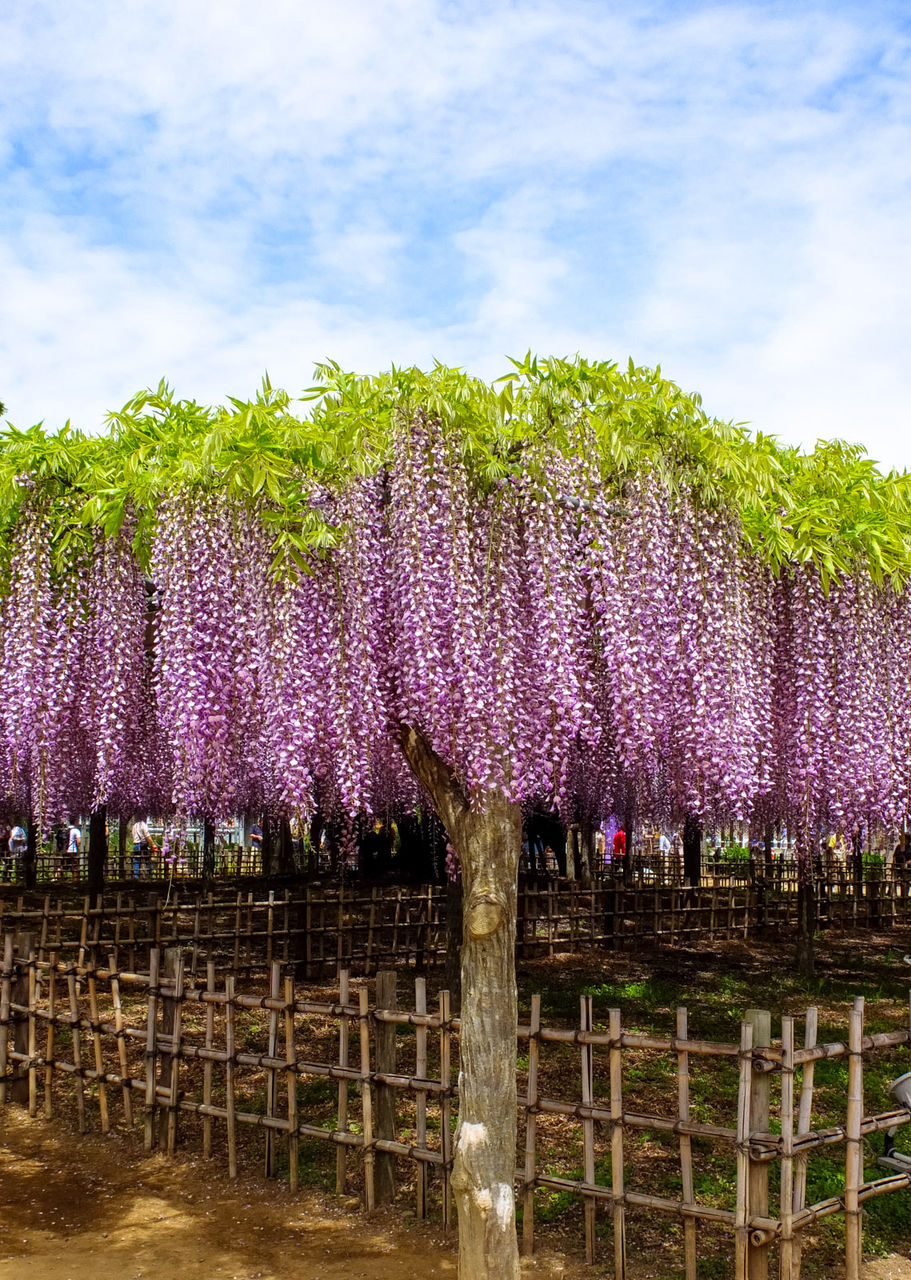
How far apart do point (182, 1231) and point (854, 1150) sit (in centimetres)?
322

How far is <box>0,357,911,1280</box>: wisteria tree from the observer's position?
4910mm

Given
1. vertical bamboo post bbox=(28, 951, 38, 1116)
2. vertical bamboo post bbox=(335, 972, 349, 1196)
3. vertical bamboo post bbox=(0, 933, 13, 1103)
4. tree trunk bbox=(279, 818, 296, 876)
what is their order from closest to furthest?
vertical bamboo post bbox=(335, 972, 349, 1196) → vertical bamboo post bbox=(28, 951, 38, 1116) → vertical bamboo post bbox=(0, 933, 13, 1103) → tree trunk bbox=(279, 818, 296, 876)

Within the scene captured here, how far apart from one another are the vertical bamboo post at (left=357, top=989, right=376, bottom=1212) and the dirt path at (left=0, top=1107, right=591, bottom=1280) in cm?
13

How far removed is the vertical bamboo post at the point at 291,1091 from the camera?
5.99 metres

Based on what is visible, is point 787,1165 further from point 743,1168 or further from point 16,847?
point 16,847

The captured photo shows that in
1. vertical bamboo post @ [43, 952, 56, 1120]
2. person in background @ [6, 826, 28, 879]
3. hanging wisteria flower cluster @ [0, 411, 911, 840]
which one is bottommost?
person in background @ [6, 826, 28, 879]

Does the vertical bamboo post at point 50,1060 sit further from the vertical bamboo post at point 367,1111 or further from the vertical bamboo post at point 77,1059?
the vertical bamboo post at point 367,1111

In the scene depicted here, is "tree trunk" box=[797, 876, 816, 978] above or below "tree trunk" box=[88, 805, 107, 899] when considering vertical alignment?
below

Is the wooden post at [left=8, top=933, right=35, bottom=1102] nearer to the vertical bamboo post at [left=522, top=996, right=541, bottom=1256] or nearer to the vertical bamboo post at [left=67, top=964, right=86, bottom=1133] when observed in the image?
the vertical bamboo post at [left=67, top=964, right=86, bottom=1133]

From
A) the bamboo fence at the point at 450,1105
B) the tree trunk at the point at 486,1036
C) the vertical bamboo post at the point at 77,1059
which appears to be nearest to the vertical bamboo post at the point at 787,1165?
the bamboo fence at the point at 450,1105

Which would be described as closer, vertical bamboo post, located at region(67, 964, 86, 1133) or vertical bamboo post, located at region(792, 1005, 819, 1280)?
vertical bamboo post, located at region(792, 1005, 819, 1280)

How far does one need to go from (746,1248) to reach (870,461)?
4.20 metres

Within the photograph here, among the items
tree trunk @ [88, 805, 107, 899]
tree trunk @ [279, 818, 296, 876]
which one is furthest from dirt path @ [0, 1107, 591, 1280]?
tree trunk @ [279, 818, 296, 876]

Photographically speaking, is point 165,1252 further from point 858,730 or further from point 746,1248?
point 858,730
